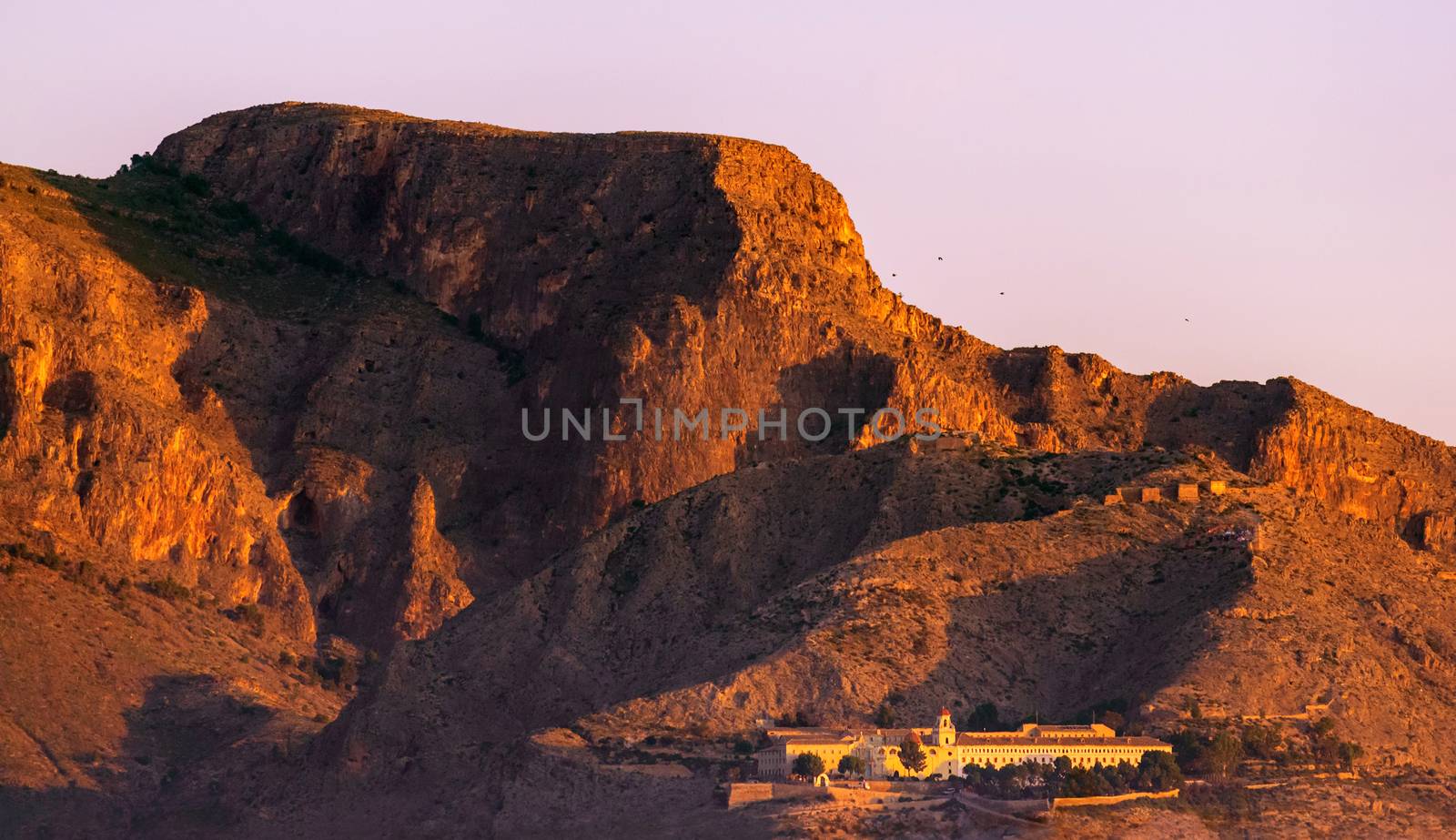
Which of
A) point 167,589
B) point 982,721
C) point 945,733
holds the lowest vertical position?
point 945,733

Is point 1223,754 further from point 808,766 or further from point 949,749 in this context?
point 808,766

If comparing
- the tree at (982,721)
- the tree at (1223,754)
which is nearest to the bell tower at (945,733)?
the tree at (982,721)

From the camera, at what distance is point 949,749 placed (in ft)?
522

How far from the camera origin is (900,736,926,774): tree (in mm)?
158250

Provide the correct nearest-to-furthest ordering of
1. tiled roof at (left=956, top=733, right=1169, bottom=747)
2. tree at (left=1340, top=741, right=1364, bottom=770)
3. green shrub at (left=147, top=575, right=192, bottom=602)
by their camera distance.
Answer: tiled roof at (left=956, top=733, right=1169, bottom=747) < tree at (left=1340, top=741, right=1364, bottom=770) < green shrub at (left=147, top=575, right=192, bottom=602)

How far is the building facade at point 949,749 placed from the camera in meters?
158

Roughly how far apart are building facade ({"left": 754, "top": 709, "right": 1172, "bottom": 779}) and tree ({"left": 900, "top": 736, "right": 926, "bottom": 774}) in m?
0.08

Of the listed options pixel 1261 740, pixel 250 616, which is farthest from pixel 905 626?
pixel 250 616

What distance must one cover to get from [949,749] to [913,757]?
51.9 inches

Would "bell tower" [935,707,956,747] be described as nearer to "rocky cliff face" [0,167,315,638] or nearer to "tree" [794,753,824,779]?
"tree" [794,753,824,779]

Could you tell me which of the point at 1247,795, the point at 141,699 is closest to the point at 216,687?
the point at 141,699

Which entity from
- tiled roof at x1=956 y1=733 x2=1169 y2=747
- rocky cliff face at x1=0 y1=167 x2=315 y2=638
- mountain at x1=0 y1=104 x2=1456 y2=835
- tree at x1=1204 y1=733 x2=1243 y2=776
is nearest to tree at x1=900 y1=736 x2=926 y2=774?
tiled roof at x1=956 y1=733 x2=1169 y2=747

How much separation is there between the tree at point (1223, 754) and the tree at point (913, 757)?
29.6ft

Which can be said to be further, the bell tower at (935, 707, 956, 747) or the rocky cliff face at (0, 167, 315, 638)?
the rocky cliff face at (0, 167, 315, 638)
